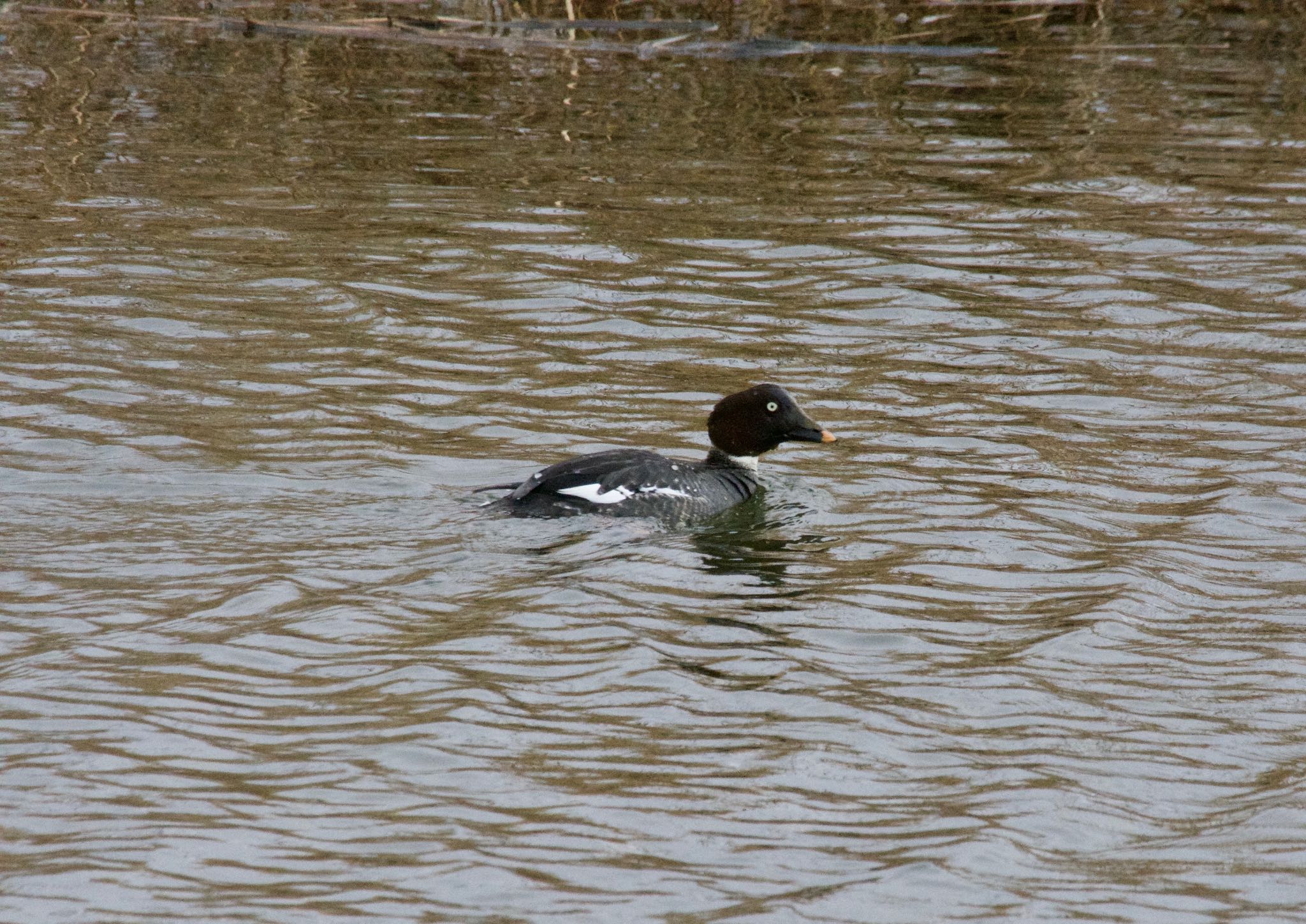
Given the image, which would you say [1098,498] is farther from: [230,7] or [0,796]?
[230,7]

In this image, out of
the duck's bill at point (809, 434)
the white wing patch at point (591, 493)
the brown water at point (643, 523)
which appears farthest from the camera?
the duck's bill at point (809, 434)

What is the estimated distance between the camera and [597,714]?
22.7 ft

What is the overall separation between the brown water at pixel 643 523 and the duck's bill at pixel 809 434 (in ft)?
1.10

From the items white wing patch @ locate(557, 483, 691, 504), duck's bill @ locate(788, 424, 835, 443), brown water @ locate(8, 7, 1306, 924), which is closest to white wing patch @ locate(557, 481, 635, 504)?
white wing patch @ locate(557, 483, 691, 504)

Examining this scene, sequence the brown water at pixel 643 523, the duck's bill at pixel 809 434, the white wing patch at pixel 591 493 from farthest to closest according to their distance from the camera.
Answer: the duck's bill at pixel 809 434
the white wing patch at pixel 591 493
the brown water at pixel 643 523

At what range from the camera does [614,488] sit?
29.8 ft

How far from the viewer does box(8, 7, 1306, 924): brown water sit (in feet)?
19.6

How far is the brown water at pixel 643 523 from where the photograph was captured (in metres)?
5.96

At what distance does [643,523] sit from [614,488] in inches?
15.1

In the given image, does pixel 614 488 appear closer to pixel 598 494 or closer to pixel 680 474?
pixel 598 494

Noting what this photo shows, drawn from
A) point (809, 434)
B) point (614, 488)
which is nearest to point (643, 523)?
point (614, 488)

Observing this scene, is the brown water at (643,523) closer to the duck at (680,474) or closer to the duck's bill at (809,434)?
the duck at (680,474)

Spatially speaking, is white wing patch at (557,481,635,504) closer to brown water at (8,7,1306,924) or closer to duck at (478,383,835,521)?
duck at (478,383,835,521)

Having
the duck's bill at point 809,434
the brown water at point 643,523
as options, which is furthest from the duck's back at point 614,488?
the duck's bill at point 809,434
